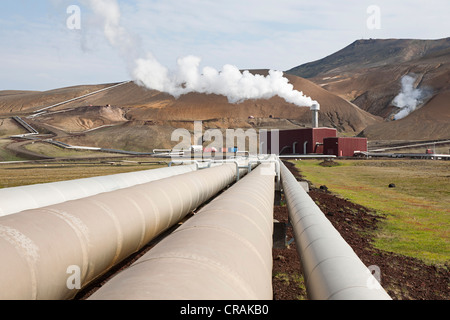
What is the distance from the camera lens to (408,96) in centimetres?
18425

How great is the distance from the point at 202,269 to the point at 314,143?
7700 centimetres

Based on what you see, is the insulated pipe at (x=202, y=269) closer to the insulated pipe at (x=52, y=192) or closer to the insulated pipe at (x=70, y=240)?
the insulated pipe at (x=70, y=240)

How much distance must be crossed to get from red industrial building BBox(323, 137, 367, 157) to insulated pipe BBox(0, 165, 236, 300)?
70172mm

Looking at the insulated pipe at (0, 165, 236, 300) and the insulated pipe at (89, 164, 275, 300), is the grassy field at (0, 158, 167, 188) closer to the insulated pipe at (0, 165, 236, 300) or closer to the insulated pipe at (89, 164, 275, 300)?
the insulated pipe at (0, 165, 236, 300)

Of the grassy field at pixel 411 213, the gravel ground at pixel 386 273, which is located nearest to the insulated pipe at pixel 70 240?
the gravel ground at pixel 386 273

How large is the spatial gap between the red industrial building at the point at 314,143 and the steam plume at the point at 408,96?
355 feet

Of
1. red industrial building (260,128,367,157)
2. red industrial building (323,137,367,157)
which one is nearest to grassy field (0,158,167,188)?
red industrial building (323,137,367,157)

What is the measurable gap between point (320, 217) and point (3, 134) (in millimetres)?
123942

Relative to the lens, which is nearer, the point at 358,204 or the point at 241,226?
the point at 241,226

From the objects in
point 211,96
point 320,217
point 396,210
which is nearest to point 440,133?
point 211,96

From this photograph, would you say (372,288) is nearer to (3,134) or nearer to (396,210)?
(396,210)

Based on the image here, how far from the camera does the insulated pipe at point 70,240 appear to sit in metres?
3.37

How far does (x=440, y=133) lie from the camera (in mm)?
109375

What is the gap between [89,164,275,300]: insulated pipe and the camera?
259 centimetres
